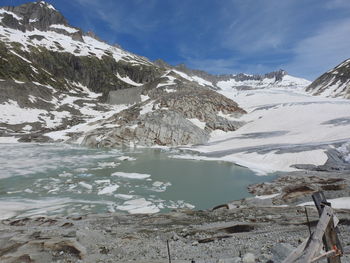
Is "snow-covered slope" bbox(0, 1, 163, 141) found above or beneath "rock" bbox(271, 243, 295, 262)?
above

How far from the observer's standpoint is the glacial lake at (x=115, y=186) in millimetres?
15742

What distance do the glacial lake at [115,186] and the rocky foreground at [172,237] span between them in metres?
3.38

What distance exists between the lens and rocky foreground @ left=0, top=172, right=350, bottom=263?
700 centimetres

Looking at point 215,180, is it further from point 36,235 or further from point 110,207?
point 36,235

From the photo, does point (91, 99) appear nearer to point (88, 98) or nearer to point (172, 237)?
point (88, 98)

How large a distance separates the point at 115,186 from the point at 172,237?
12.1 meters

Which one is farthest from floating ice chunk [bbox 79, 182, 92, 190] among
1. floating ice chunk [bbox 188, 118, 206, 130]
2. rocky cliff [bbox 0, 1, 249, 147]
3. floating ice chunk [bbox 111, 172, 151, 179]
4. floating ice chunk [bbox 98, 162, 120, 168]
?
floating ice chunk [bbox 188, 118, 206, 130]

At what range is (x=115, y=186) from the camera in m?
20.0

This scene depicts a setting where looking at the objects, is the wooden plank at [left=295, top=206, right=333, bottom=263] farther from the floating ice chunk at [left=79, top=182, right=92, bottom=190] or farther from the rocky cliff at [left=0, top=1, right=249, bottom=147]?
the rocky cliff at [left=0, top=1, right=249, bottom=147]

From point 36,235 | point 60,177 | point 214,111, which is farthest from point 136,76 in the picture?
point 36,235

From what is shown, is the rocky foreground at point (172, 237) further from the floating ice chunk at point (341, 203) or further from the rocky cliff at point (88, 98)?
the rocky cliff at point (88, 98)

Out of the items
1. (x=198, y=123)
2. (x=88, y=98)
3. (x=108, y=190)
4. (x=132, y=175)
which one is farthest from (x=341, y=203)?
(x=88, y=98)

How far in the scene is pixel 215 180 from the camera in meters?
22.4

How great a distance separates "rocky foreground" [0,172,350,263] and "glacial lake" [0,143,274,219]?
338 cm
